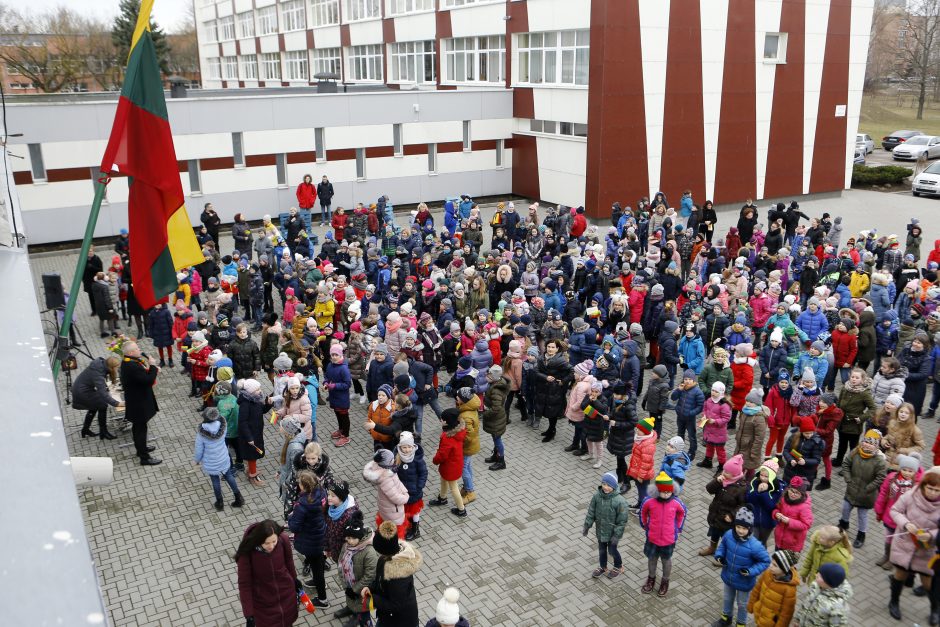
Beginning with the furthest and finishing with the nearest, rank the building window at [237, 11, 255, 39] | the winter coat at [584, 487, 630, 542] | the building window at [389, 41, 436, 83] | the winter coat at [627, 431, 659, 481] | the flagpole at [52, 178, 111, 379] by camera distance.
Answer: the building window at [237, 11, 255, 39]
the building window at [389, 41, 436, 83]
the winter coat at [627, 431, 659, 481]
the winter coat at [584, 487, 630, 542]
the flagpole at [52, 178, 111, 379]

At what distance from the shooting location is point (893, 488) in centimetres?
781

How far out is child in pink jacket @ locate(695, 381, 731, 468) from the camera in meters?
9.48

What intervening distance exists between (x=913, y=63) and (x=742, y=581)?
68141 mm

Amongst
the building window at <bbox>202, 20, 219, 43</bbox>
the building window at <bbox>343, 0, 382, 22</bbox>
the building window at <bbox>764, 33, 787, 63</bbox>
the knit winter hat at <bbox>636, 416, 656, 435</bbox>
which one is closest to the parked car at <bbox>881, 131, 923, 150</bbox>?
the building window at <bbox>764, 33, 787, 63</bbox>

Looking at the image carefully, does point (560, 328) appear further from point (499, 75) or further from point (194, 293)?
point (499, 75)

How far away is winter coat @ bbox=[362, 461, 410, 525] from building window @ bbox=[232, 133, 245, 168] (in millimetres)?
19068

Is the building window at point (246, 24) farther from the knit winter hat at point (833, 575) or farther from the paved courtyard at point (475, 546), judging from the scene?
the knit winter hat at point (833, 575)

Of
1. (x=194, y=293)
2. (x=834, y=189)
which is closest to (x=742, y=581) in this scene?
(x=194, y=293)

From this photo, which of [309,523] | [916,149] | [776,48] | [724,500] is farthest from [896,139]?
[309,523]

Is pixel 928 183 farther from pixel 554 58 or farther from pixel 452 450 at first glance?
pixel 452 450

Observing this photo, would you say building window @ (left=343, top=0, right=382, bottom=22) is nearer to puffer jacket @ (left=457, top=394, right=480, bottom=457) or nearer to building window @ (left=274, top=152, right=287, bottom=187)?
building window @ (left=274, top=152, right=287, bottom=187)

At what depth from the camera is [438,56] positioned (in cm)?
3325

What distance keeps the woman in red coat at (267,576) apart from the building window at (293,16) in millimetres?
47024

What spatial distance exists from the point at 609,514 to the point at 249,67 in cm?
6294
